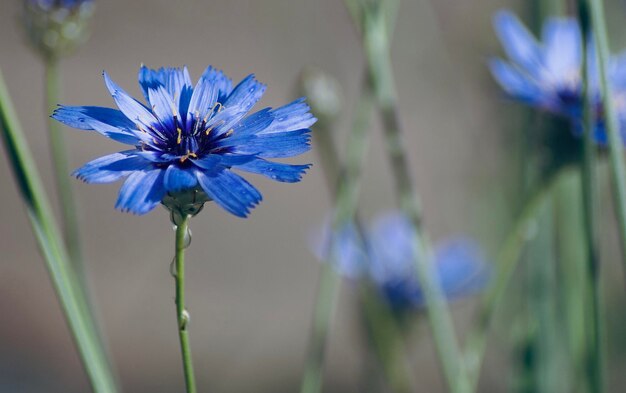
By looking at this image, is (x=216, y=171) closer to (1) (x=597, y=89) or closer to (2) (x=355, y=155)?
(2) (x=355, y=155)

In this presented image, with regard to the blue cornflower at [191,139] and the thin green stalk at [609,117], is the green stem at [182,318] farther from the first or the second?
the thin green stalk at [609,117]

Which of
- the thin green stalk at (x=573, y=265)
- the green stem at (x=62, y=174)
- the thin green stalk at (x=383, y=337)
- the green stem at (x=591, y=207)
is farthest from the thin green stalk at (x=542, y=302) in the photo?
the green stem at (x=62, y=174)

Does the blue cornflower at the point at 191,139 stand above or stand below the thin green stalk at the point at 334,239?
above

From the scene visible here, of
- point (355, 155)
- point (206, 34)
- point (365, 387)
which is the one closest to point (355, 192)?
point (355, 155)

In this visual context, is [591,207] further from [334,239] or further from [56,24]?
[56,24]

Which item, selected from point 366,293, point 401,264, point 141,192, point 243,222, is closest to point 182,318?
point 141,192

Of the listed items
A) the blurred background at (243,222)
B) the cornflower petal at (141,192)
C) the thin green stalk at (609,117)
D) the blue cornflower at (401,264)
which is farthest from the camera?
the blurred background at (243,222)
